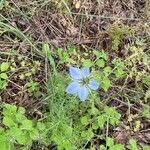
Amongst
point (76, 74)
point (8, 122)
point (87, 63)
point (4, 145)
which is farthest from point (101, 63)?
point (4, 145)

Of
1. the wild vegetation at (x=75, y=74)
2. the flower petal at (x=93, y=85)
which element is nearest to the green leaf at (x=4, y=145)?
the wild vegetation at (x=75, y=74)

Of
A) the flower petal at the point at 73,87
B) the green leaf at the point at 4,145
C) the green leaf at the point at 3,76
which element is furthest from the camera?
the green leaf at the point at 3,76

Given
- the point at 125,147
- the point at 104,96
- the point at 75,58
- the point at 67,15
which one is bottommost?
the point at 125,147

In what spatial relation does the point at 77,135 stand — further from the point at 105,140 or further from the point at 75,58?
the point at 75,58

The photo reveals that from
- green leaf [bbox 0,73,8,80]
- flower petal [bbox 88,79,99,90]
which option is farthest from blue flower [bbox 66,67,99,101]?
green leaf [bbox 0,73,8,80]

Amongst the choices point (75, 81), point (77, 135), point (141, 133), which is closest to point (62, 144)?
point (77, 135)

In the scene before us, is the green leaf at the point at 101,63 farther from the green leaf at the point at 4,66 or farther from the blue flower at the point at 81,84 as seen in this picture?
the green leaf at the point at 4,66

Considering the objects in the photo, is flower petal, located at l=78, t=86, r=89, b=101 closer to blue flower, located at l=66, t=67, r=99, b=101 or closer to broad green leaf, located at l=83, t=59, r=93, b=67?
blue flower, located at l=66, t=67, r=99, b=101
